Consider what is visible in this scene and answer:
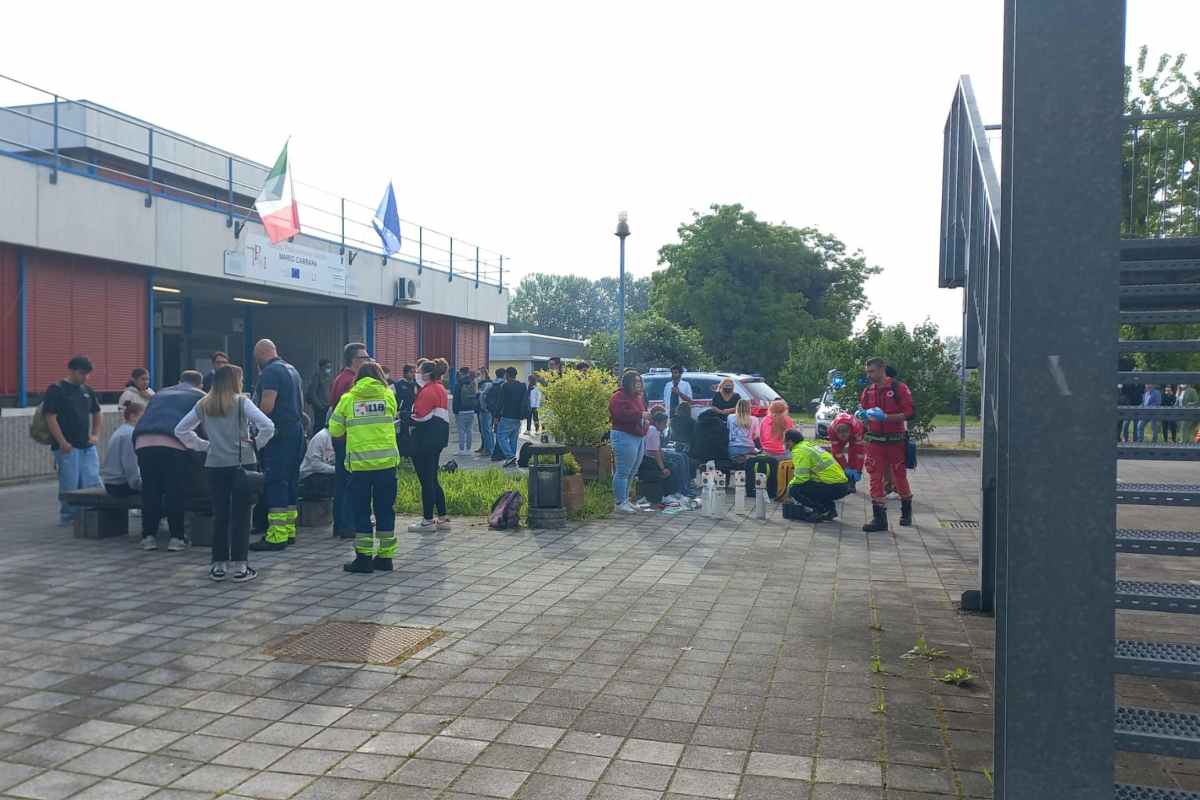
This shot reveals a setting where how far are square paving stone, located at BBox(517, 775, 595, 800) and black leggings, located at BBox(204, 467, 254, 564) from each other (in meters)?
4.66

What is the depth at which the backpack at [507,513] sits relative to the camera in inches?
422

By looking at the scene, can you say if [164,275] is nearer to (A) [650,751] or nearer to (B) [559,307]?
(A) [650,751]

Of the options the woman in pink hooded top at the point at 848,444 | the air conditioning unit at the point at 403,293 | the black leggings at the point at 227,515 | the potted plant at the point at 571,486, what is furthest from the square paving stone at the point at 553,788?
the air conditioning unit at the point at 403,293

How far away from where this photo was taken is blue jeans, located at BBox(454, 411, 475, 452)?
20.1m

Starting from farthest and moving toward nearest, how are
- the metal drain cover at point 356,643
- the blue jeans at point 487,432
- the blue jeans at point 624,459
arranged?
the blue jeans at point 487,432 < the blue jeans at point 624,459 < the metal drain cover at point 356,643

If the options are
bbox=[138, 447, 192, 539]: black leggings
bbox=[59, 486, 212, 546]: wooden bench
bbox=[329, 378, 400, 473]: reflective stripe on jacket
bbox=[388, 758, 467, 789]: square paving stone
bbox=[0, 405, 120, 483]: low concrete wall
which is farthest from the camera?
bbox=[0, 405, 120, 483]: low concrete wall

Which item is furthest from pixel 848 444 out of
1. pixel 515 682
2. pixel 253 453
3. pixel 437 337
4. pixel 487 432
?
pixel 437 337

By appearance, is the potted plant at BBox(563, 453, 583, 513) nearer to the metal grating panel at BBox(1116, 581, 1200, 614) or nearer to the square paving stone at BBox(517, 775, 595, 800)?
the square paving stone at BBox(517, 775, 595, 800)

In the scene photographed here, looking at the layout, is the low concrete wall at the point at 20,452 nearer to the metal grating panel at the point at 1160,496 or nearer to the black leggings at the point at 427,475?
the black leggings at the point at 427,475

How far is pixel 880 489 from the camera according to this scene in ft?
35.0

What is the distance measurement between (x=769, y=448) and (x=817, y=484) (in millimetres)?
2369

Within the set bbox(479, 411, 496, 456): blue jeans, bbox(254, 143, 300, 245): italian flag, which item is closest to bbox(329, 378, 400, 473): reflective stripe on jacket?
bbox(479, 411, 496, 456): blue jeans

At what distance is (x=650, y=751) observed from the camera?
14.5 ft

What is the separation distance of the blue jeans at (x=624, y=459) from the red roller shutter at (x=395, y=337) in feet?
51.1
